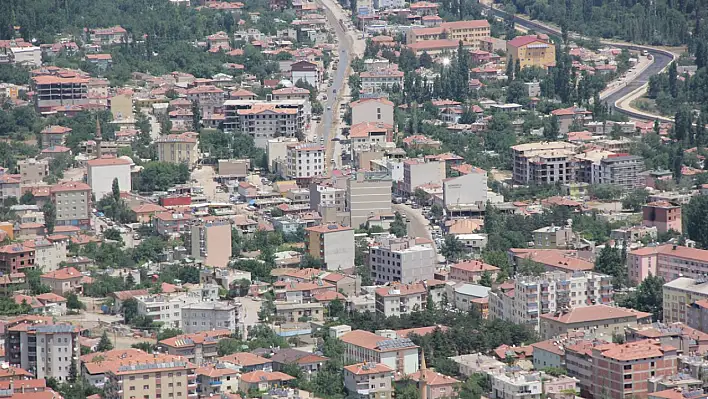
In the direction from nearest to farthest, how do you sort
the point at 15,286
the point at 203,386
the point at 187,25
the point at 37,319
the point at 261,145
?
1. the point at 203,386
2. the point at 37,319
3. the point at 15,286
4. the point at 261,145
5. the point at 187,25

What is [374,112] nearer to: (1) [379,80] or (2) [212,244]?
(1) [379,80]

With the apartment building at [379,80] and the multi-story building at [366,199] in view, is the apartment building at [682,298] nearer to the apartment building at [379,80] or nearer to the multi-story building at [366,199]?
the multi-story building at [366,199]

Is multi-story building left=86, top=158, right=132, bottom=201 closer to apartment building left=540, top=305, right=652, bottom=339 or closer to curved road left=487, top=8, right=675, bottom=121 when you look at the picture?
apartment building left=540, top=305, right=652, bottom=339

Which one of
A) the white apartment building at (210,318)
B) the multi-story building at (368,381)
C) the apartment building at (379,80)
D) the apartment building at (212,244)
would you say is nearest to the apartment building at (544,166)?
the apartment building at (212,244)

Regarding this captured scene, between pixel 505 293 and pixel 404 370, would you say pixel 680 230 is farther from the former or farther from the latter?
pixel 404 370

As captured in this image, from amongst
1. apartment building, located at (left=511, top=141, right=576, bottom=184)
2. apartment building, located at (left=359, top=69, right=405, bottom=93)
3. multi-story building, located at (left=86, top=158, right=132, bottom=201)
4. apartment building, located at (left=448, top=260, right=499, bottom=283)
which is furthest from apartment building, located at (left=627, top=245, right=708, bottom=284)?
apartment building, located at (left=359, top=69, right=405, bottom=93)

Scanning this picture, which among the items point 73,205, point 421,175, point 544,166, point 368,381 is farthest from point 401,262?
point 544,166

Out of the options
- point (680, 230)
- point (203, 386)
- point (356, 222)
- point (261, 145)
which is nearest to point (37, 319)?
point (203, 386)
